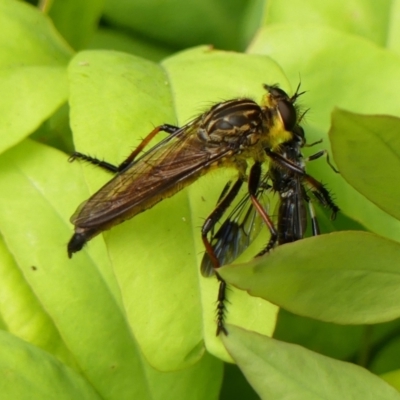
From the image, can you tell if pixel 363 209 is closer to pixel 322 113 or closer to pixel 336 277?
pixel 322 113

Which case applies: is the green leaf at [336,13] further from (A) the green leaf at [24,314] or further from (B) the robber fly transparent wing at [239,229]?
(A) the green leaf at [24,314]

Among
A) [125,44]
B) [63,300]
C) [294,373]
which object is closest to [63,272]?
[63,300]

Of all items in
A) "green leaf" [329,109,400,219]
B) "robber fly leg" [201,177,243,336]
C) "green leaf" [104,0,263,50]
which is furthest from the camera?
"green leaf" [104,0,263,50]

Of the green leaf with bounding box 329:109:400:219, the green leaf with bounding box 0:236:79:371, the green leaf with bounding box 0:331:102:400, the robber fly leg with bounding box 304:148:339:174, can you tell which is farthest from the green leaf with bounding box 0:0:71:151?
the green leaf with bounding box 329:109:400:219

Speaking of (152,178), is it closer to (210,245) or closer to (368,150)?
(210,245)

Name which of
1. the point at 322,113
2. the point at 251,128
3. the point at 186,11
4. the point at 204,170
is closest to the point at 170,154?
the point at 204,170

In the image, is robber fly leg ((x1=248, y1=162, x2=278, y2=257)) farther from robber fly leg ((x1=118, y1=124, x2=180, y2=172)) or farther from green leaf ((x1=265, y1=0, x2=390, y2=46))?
green leaf ((x1=265, y1=0, x2=390, y2=46))
